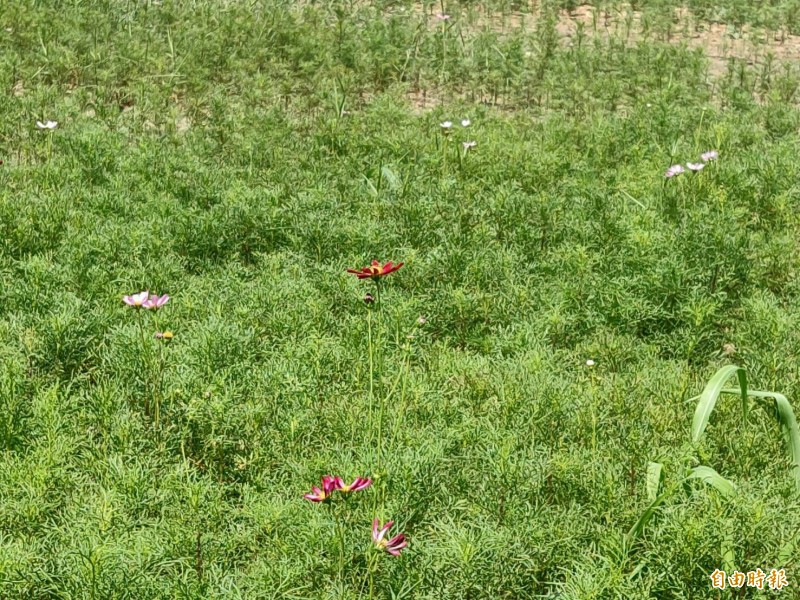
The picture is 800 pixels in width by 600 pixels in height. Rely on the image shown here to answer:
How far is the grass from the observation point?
2854 millimetres

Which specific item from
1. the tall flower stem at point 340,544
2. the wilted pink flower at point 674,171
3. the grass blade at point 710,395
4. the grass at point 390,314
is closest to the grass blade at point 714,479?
the grass at point 390,314

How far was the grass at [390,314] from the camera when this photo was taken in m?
2.85

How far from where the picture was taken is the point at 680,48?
26.6 ft

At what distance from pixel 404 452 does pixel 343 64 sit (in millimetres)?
5241

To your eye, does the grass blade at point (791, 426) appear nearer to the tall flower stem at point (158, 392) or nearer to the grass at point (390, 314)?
the grass at point (390, 314)

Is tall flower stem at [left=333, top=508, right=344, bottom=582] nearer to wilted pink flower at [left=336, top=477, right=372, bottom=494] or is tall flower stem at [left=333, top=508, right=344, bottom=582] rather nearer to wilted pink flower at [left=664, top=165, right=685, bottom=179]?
wilted pink flower at [left=336, top=477, right=372, bottom=494]

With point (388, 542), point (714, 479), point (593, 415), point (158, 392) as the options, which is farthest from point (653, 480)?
point (158, 392)

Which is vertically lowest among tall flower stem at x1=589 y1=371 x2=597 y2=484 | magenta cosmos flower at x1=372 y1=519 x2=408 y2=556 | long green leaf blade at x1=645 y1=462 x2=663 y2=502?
tall flower stem at x1=589 y1=371 x2=597 y2=484

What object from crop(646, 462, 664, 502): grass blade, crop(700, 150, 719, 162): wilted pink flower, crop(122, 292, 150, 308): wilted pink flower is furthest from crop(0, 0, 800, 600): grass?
crop(122, 292, 150, 308): wilted pink flower

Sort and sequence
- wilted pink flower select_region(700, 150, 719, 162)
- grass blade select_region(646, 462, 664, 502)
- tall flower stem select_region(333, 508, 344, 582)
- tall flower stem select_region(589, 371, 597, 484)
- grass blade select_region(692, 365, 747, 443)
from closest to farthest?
1. tall flower stem select_region(333, 508, 344, 582)
2. grass blade select_region(646, 462, 664, 502)
3. grass blade select_region(692, 365, 747, 443)
4. tall flower stem select_region(589, 371, 597, 484)
5. wilted pink flower select_region(700, 150, 719, 162)

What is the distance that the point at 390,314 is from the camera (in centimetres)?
433

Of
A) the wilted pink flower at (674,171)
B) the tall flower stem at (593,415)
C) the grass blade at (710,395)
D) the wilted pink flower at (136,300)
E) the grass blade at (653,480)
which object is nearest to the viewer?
the grass blade at (653,480)

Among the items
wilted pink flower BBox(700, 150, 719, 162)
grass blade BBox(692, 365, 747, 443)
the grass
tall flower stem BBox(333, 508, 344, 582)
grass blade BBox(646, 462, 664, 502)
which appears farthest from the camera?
wilted pink flower BBox(700, 150, 719, 162)

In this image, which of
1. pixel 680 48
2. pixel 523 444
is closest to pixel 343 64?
pixel 680 48
